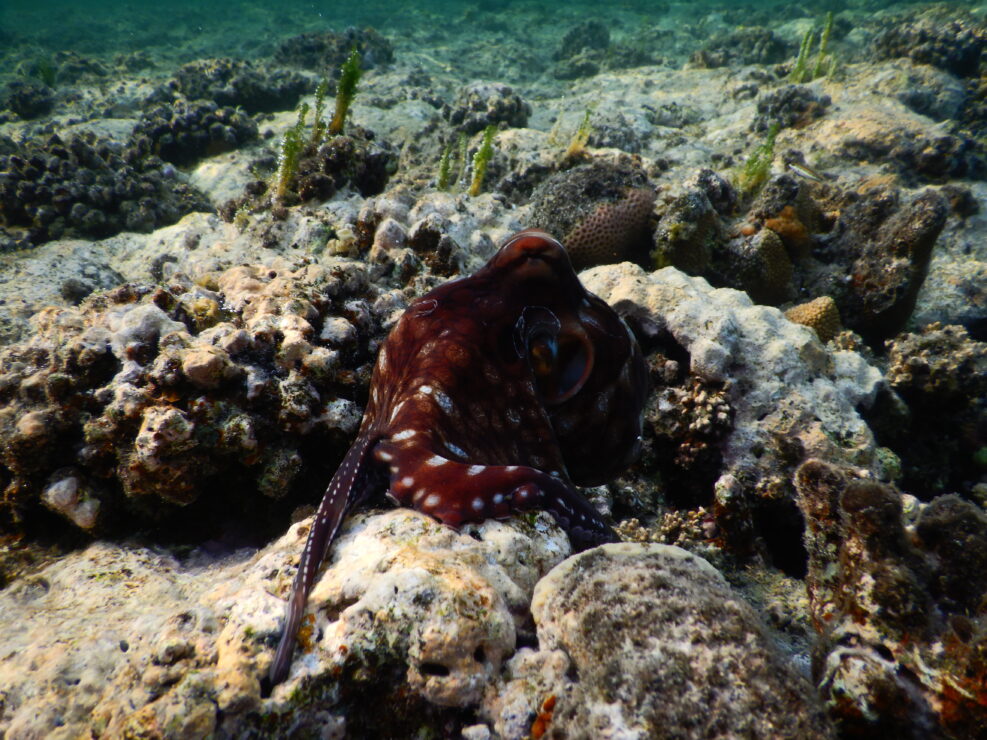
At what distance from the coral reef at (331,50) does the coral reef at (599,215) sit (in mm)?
13317

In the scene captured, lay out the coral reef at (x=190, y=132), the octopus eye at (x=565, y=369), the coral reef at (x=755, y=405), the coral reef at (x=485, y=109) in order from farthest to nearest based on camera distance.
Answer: the coral reef at (x=190, y=132) → the coral reef at (x=485, y=109) → the coral reef at (x=755, y=405) → the octopus eye at (x=565, y=369)

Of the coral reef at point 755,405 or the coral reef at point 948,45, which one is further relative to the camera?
the coral reef at point 948,45

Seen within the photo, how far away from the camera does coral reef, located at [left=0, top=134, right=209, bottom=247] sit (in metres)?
7.21

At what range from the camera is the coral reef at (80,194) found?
284 inches

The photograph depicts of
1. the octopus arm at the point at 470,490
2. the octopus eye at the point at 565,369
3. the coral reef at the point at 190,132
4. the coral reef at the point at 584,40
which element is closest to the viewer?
the octopus arm at the point at 470,490

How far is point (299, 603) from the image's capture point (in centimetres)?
160

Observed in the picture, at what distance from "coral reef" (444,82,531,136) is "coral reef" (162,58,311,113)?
574 centimetres

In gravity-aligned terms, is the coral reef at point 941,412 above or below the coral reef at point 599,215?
below

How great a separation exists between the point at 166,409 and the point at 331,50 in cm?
1765

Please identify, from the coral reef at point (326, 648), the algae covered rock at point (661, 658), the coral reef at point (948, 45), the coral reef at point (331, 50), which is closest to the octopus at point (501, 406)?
the coral reef at point (326, 648)

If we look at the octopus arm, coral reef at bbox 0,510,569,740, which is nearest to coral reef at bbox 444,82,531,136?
the octopus arm

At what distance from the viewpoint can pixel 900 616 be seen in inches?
65.4

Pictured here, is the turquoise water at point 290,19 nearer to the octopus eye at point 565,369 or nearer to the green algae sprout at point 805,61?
the green algae sprout at point 805,61

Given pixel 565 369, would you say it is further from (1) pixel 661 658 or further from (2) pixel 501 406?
(1) pixel 661 658
